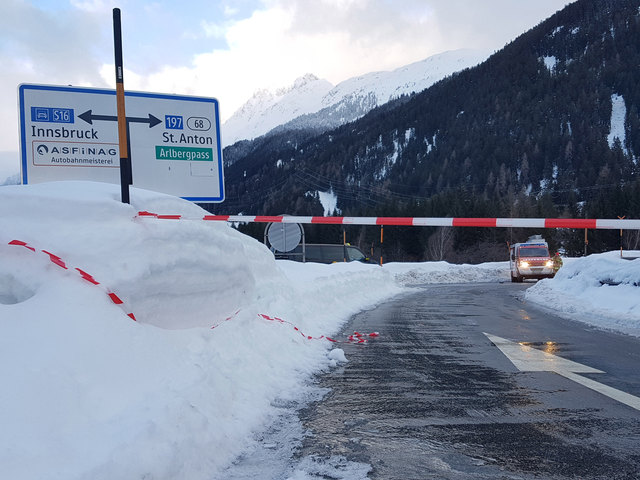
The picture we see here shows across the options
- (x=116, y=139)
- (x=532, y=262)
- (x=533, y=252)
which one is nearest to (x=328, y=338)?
(x=116, y=139)

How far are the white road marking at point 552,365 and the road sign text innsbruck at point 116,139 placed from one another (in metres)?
5.21

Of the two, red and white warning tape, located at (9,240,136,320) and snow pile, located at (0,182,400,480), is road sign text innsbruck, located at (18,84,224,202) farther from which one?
red and white warning tape, located at (9,240,136,320)

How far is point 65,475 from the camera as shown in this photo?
8.15ft

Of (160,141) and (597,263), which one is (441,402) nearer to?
(160,141)

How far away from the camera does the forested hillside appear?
114688 millimetres

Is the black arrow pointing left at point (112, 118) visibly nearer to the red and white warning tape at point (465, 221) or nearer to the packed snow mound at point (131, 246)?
the red and white warning tape at point (465, 221)

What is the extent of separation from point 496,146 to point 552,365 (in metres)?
147

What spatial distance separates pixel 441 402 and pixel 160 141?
645 centimetres

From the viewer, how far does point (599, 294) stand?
13.0 metres

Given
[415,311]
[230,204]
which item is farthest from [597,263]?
[230,204]

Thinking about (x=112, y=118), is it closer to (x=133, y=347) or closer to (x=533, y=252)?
(x=133, y=347)

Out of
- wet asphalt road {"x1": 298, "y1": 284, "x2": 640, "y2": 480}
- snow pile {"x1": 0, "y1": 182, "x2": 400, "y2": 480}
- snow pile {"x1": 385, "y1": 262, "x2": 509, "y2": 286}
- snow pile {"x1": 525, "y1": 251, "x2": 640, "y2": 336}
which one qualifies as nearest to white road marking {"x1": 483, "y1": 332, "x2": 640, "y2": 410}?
wet asphalt road {"x1": 298, "y1": 284, "x2": 640, "y2": 480}

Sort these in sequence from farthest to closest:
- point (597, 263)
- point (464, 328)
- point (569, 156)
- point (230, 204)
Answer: point (230, 204) < point (569, 156) < point (597, 263) < point (464, 328)

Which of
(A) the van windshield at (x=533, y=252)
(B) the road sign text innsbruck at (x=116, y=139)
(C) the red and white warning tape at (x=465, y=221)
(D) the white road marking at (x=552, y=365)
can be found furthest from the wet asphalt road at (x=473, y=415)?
(A) the van windshield at (x=533, y=252)
